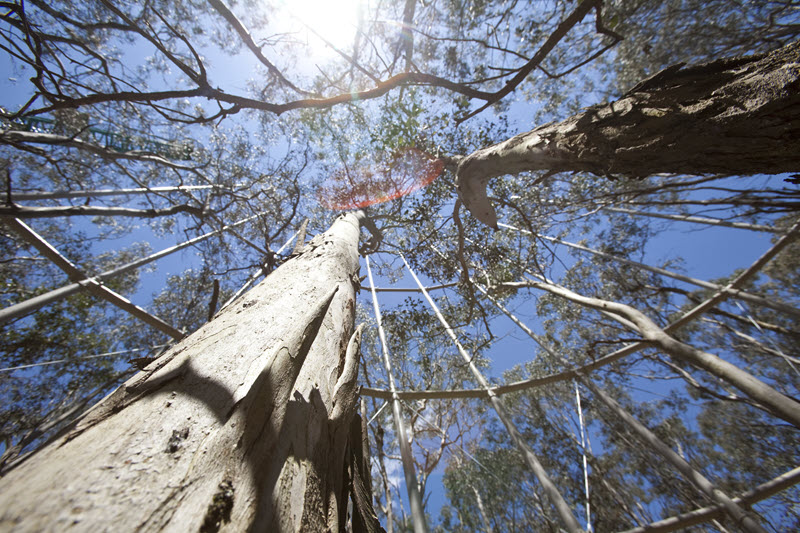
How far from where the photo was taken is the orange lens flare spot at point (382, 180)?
3.72 metres

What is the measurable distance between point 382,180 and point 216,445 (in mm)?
4130

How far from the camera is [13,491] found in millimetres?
305

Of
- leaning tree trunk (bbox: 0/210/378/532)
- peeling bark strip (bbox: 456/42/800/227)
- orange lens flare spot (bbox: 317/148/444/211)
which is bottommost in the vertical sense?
leaning tree trunk (bbox: 0/210/378/532)

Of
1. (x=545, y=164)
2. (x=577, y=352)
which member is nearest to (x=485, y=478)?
(x=577, y=352)

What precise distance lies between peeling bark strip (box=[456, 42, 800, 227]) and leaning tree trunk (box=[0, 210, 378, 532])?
1019mm

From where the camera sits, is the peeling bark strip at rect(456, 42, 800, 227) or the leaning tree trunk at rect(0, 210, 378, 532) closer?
the leaning tree trunk at rect(0, 210, 378, 532)

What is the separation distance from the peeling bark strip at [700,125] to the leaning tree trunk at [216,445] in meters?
1.02

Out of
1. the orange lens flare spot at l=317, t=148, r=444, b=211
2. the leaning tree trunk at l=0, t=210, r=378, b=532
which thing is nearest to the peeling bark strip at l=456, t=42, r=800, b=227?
the leaning tree trunk at l=0, t=210, r=378, b=532

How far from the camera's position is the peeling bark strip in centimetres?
67

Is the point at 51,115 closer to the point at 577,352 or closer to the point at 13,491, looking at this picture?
the point at 13,491

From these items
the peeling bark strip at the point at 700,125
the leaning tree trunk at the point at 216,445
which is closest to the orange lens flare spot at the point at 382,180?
the peeling bark strip at the point at 700,125

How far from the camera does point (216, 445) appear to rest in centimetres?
42

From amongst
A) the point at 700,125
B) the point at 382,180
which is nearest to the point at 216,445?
the point at 700,125

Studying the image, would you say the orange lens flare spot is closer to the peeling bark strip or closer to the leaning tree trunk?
the peeling bark strip
